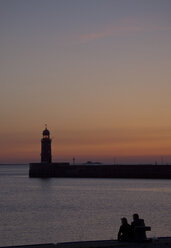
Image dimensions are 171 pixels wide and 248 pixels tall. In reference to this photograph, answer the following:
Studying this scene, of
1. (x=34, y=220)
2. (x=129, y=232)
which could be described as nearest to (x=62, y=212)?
(x=34, y=220)

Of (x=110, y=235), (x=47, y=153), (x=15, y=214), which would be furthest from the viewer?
(x=47, y=153)

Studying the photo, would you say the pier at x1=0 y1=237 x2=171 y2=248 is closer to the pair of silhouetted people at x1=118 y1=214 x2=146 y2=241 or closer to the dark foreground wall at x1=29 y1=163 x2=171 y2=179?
the pair of silhouetted people at x1=118 y1=214 x2=146 y2=241

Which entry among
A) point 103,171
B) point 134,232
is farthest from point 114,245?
point 103,171

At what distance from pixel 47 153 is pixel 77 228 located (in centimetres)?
7676

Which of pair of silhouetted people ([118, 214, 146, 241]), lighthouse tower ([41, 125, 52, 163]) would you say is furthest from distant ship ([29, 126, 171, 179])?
pair of silhouetted people ([118, 214, 146, 241])

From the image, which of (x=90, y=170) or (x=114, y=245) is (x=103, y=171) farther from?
(x=114, y=245)

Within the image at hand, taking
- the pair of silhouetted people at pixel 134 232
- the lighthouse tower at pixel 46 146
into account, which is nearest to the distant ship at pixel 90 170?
the lighthouse tower at pixel 46 146

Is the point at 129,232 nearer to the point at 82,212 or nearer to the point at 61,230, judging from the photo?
the point at 61,230

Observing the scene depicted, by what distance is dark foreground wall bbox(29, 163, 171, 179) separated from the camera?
354 feet

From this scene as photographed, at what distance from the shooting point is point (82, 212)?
150 ft

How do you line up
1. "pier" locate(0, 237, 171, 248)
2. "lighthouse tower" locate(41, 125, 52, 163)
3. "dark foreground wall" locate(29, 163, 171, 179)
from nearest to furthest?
"pier" locate(0, 237, 171, 248) → "dark foreground wall" locate(29, 163, 171, 179) → "lighthouse tower" locate(41, 125, 52, 163)

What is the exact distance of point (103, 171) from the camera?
11644 centimetres

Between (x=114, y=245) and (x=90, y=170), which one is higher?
(x=90, y=170)

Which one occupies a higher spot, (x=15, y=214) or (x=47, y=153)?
(x=47, y=153)
